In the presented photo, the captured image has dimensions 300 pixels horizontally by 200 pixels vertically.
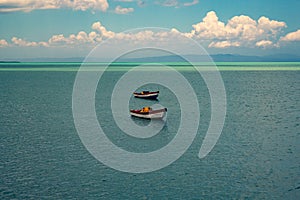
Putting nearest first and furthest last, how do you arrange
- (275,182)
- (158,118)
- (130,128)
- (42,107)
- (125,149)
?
(275,182)
(125,149)
(130,128)
(158,118)
(42,107)

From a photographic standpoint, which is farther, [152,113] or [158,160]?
[152,113]

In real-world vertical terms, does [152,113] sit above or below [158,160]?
above

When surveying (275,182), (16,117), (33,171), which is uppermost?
(16,117)

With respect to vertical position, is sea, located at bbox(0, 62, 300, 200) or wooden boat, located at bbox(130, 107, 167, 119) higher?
wooden boat, located at bbox(130, 107, 167, 119)

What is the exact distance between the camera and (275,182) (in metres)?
31.7

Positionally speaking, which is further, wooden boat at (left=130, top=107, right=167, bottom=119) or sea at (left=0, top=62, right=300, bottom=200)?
wooden boat at (left=130, top=107, right=167, bottom=119)

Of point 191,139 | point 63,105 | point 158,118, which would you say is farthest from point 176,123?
point 63,105

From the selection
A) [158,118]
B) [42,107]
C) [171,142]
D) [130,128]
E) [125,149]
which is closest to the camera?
[125,149]

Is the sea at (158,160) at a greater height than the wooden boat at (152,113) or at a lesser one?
lesser

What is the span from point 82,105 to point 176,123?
92.8 ft

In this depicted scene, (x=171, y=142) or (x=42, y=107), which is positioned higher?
(x=42, y=107)

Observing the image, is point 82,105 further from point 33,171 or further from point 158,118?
point 33,171

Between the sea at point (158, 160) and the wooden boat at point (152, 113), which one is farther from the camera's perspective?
the wooden boat at point (152, 113)

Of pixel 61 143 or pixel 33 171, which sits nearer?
pixel 33 171
